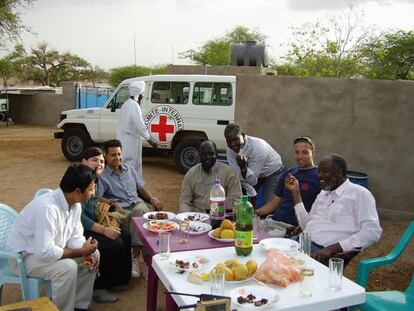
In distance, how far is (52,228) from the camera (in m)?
2.79

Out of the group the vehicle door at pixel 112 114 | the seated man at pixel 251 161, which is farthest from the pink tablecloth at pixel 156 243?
the vehicle door at pixel 112 114

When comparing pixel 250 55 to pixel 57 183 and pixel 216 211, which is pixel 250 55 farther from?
pixel 216 211

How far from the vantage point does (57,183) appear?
321 inches

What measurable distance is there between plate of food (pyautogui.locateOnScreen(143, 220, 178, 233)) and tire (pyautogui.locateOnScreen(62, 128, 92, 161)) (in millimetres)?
7289

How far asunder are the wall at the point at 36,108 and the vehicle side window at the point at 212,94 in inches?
520

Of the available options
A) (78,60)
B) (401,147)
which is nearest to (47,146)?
(401,147)

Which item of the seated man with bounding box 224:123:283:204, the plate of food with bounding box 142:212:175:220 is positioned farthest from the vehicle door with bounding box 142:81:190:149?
the plate of food with bounding box 142:212:175:220

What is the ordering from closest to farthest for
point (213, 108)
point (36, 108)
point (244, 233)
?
point (244, 233), point (213, 108), point (36, 108)

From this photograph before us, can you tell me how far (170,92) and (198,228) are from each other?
6197mm

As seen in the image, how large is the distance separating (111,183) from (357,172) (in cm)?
351

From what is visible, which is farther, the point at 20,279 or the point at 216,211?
the point at 216,211

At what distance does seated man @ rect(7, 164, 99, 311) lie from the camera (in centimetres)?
278

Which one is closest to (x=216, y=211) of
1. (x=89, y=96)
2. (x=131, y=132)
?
(x=131, y=132)

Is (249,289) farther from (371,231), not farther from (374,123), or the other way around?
(374,123)
